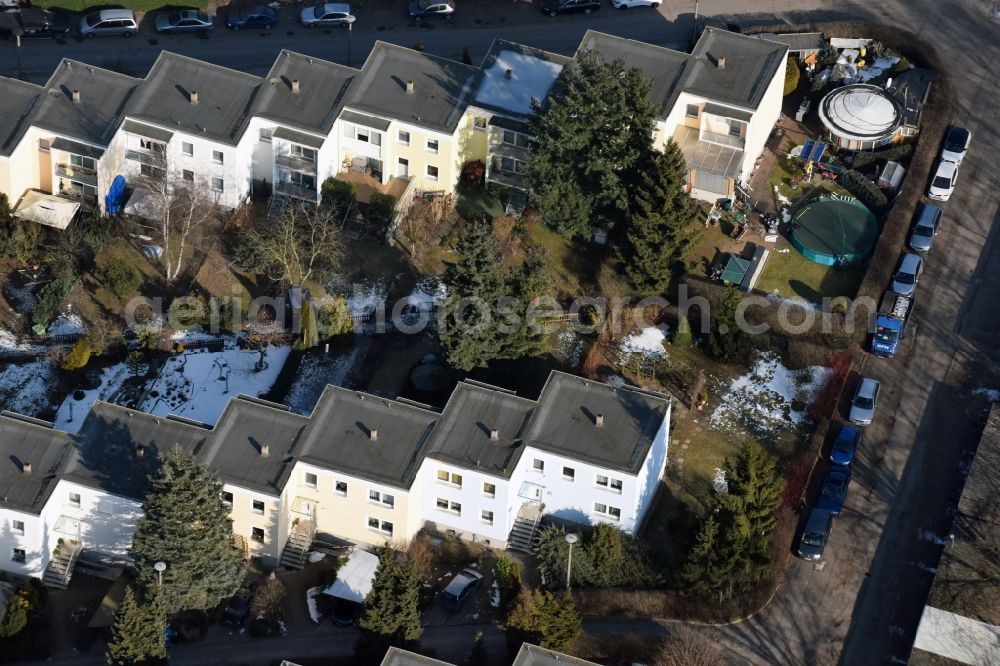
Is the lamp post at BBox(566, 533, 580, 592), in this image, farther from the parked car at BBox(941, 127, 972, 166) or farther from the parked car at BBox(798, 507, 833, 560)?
the parked car at BBox(941, 127, 972, 166)

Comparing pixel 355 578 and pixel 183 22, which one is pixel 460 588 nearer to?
pixel 355 578

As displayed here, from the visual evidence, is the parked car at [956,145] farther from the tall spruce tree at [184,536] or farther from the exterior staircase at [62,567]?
the exterior staircase at [62,567]

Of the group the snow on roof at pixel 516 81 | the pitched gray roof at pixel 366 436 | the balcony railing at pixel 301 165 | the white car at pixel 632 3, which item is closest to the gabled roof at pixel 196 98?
the balcony railing at pixel 301 165

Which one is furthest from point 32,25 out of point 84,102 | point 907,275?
point 907,275

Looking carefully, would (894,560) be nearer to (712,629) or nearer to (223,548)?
(712,629)

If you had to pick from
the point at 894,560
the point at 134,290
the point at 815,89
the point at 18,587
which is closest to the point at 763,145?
the point at 815,89

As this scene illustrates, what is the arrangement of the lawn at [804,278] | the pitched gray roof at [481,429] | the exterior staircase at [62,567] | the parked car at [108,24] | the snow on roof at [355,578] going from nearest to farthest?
the snow on roof at [355,578] → the exterior staircase at [62,567] → the pitched gray roof at [481,429] → the lawn at [804,278] → the parked car at [108,24]
